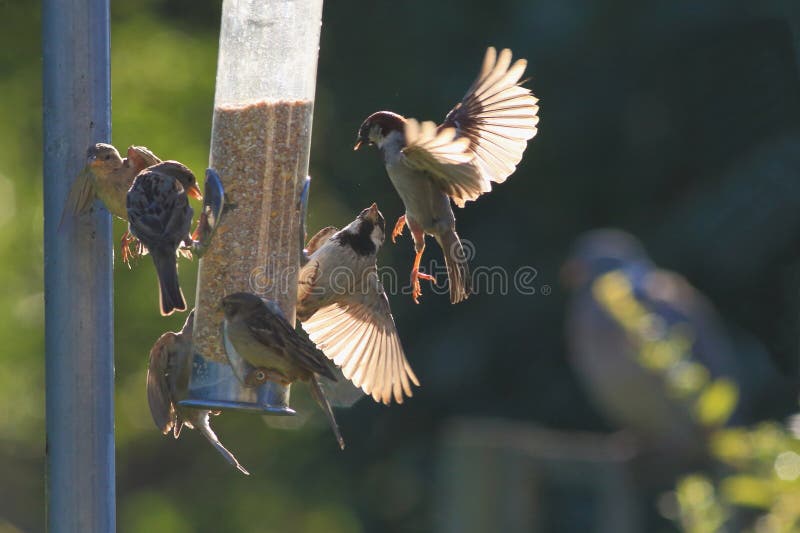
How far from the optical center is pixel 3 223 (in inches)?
384

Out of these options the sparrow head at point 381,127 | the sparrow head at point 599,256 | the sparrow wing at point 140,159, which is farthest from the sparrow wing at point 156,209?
the sparrow head at point 599,256

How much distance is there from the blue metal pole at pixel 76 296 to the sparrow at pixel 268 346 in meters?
0.61

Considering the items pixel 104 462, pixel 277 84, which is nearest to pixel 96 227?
pixel 104 462

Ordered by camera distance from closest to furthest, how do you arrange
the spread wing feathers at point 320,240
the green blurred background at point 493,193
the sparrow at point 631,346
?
1. the spread wing feathers at point 320,240
2. the sparrow at point 631,346
3. the green blurred background at point 493,193

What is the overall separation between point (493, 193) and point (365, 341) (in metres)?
5.63

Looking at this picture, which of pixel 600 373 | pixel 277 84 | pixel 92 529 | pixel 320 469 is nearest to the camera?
pixel 92 529

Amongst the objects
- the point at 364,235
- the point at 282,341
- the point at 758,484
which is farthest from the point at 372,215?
the point at 758,484

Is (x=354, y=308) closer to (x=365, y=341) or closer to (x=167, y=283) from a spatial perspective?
(x=365, y=341)

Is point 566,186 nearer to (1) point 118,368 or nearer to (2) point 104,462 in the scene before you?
(1) point 118,368

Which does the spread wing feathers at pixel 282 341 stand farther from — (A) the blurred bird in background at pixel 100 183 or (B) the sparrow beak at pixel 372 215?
(B) the sparrow beak at pixel 372 215

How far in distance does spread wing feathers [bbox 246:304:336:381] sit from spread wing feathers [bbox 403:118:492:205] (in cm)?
61

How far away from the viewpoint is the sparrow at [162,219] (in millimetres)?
3623

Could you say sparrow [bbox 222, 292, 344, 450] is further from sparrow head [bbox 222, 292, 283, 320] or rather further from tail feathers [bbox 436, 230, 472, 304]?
tail feathers [bbox 436, 230, 472, 304]

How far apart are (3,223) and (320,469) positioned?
299 cm
